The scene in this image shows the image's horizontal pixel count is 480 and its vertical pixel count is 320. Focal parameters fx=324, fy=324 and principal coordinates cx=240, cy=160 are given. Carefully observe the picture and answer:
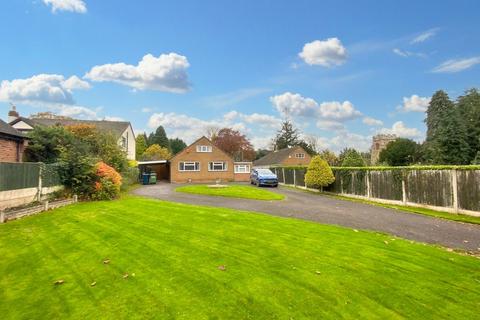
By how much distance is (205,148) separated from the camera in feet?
146

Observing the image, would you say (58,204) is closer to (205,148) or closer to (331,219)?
(331,219)

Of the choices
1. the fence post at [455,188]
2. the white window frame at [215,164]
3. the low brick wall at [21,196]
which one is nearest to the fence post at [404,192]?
the fence post at [455,188]

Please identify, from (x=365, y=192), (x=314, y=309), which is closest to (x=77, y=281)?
(x=314, y=309)

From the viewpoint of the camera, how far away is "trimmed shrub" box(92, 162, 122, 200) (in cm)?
1753

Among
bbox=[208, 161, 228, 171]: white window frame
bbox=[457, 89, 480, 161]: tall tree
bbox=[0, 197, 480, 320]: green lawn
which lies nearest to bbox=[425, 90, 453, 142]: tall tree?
bbox=[457, 89, 480, 161]: tall tree

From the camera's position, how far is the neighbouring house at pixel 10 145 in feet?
55.4

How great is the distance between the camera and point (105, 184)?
1778 centimetres

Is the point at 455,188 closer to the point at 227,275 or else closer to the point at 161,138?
the point at 227,275

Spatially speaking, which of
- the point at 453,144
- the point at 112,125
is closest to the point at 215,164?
the point at 112,125

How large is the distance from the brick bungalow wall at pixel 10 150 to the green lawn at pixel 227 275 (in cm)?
942

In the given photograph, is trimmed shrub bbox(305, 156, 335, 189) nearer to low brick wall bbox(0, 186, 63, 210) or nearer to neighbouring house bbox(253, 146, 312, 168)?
low brick wall bbox(0, 186, 63, 210)

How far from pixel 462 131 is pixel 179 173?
35.3 metres

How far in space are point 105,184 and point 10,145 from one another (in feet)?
18.7

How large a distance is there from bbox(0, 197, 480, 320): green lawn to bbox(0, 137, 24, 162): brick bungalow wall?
30.9ft
